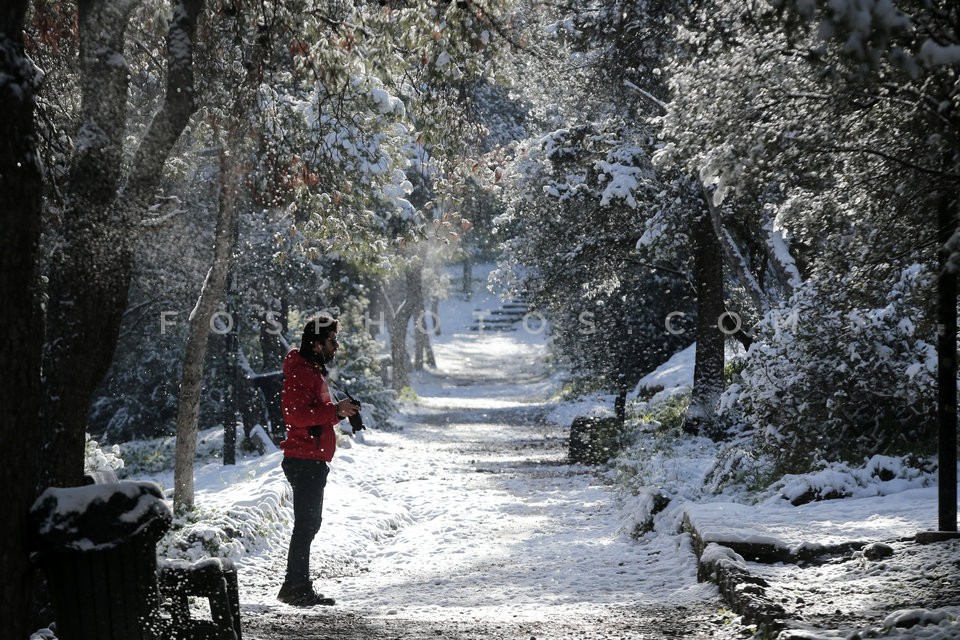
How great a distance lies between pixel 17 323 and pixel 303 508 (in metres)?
3.73

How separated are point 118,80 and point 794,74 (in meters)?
4.12

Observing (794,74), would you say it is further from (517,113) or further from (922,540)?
(517,113)

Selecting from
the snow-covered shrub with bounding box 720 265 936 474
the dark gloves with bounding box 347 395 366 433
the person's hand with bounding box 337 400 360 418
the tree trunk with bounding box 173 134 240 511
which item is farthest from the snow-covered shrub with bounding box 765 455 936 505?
the tree trunk with bounding box 173 134 240 511

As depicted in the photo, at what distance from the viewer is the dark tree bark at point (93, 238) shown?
4824 mm

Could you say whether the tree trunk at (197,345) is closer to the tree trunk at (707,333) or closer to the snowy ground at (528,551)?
the snowy ground at (528,551)

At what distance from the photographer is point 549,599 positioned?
6.61 m

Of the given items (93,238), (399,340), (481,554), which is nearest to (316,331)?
(93,238)

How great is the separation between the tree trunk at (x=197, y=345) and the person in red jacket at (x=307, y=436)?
10.2ft

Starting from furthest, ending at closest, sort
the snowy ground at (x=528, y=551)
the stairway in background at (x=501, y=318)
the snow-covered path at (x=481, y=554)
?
the stairway in background at (x=501, y=318)
the snow-covered path at (x=481, y=554)
the snowy ground at (x=528, y=551)

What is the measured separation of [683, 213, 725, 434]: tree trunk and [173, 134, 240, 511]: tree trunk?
8.79 metres

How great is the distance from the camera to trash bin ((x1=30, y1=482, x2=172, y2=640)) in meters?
3.24

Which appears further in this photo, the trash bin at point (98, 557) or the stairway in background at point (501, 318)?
the stairway in background at point (501, 318)

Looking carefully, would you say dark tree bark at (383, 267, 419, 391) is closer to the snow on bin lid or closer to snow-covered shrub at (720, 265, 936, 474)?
snow-covered shrub at (720, 265, 936, 474)

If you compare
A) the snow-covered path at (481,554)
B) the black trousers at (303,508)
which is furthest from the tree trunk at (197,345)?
the black trousers at (303,508)
